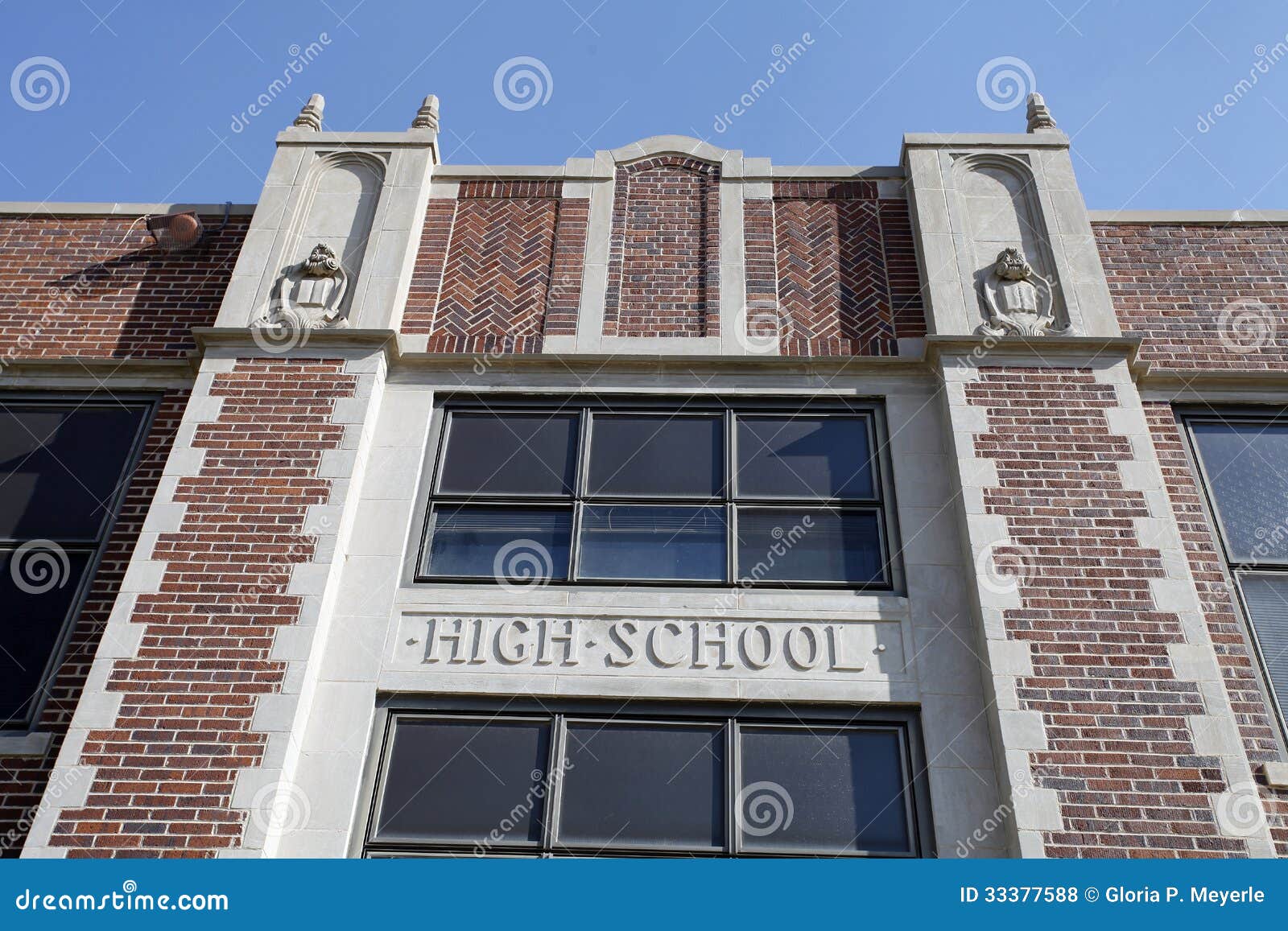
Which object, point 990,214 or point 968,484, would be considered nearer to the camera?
point 968,484

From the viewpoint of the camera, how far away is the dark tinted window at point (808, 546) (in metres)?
8.51

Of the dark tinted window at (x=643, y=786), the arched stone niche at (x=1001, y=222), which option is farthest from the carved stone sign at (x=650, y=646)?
the arched stone niche at (x=1001, y=222)

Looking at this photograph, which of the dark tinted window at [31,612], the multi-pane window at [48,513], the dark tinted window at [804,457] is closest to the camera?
the dark tinted window at [31,612]

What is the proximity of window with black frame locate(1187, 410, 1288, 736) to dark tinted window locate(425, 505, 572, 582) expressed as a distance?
5.00 metres

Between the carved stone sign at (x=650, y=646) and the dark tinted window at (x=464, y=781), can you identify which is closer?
the dark tinted window at (x=464, y=781)

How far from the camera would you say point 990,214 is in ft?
34.9

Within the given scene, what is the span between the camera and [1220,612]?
8.25 meters

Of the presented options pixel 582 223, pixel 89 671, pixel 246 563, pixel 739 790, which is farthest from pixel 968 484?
pixel 89 671

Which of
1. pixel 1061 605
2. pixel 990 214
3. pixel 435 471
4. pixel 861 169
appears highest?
pixel 861 169

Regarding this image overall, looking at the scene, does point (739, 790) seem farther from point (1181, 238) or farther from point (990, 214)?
point (1181, 238)

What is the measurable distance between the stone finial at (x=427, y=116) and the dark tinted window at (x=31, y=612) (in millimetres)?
5453

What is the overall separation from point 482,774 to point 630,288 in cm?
475

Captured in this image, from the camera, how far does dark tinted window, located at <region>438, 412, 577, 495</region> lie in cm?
912

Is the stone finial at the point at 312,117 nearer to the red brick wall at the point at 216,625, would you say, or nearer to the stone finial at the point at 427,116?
the stone finial at the point at 427,116
